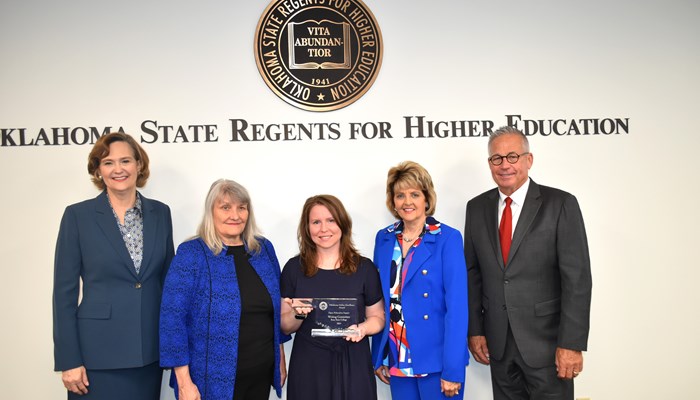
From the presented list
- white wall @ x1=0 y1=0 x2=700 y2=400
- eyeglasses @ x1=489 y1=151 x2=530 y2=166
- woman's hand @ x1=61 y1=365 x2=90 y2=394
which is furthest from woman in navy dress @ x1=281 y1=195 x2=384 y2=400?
woman's hand @ x1=61 y1=365 x2=90 y2=394

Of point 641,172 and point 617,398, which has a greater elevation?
point 641,172

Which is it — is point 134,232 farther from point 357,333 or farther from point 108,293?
point 357,333

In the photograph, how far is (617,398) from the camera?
11.3 ft

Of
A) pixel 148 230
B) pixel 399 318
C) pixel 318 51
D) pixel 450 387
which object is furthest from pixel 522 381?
pixel 318 51

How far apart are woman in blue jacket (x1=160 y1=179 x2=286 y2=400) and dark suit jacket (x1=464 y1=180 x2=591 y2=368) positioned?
1193mm

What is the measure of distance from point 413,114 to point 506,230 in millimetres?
1122

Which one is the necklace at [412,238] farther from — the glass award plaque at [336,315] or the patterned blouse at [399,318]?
the glass award plaque at [336,315]

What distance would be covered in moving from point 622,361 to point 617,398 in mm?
266

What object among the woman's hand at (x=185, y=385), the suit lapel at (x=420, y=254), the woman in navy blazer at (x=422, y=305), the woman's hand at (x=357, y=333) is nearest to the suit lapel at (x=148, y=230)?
the woman's hand at (x=185, y=385)

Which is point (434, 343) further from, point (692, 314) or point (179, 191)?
point (692, 314)

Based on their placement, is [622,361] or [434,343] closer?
[434,343]

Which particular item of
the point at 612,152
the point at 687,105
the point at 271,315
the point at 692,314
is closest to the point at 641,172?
the point at 612,152

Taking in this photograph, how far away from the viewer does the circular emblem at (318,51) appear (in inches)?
129

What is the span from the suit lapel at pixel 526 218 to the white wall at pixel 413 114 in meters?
0.80
